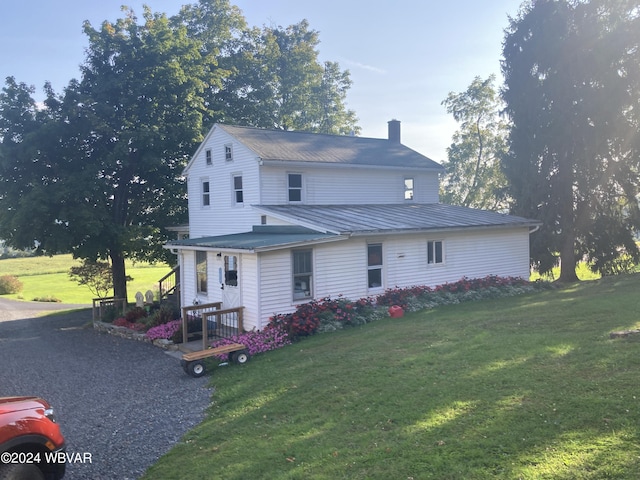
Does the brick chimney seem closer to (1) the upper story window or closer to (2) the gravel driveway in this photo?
(1) the upper story window

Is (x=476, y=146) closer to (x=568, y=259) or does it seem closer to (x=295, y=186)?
(x=568, y=259)

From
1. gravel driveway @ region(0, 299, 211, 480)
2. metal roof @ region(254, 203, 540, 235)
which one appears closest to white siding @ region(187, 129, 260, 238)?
metal roof @ region(254, 203, 540, 235)

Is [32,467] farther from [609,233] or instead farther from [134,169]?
[609,233]

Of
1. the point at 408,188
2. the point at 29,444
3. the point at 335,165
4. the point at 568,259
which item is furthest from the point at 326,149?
the point at 29,444

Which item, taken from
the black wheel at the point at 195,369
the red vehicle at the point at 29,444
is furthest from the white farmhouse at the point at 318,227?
the red vehicle at the point at 29,444

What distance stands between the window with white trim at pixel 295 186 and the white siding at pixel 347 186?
7.2 inches

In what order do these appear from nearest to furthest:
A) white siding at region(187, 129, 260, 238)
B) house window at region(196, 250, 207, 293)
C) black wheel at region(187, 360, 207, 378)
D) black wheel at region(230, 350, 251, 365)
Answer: black wheel at region(187, 360, 207, 378) < black wheel at region(230, 350, 251, 365) < house window at region(196, 250, 207, 293) < white siding at region(187, 129, 260, 238)

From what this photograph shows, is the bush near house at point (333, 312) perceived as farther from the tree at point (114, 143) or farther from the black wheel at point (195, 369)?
the tree at point (114, 143)

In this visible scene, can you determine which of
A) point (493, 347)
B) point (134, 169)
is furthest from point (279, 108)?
point (493, 347)

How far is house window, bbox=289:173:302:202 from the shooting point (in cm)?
2059

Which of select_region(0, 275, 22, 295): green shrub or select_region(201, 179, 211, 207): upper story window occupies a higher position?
select_region(201, 179, 211, 207): upper story window

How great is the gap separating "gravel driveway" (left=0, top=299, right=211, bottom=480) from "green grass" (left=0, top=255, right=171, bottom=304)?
1410 centimetres

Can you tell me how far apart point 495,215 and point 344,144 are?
26.3 ft

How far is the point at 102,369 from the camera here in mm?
13000
